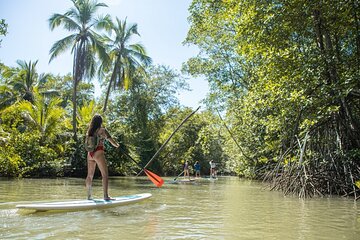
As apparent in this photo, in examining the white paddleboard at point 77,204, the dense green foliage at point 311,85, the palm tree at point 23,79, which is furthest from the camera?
the palm tree at point 23,79

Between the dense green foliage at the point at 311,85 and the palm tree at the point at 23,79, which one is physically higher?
the palm tree at the point at 23,79

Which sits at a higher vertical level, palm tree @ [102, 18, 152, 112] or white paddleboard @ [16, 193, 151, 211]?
Result: palm tree @ [102, 18, 152, 112]

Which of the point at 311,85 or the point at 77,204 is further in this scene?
the point at 311,85

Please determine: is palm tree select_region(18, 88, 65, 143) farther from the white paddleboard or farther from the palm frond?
the white paddleboard

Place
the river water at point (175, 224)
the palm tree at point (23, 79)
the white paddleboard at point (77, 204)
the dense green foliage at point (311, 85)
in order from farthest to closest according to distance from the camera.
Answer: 1. the palm tree at point (23, 79)
2. the dense green foliage at point (311, 85)
3. the white paddleboard at point (77, 204)
4. the river water at point (175, 224)

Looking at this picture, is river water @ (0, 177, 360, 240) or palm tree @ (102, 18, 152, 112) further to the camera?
palm tree @ (102, 18, 152, 112)

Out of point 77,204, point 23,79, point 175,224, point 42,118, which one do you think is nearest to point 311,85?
point 175,224

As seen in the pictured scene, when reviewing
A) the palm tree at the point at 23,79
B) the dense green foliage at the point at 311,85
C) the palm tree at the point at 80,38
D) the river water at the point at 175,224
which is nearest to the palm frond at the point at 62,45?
the palm tree at the point at 80,38

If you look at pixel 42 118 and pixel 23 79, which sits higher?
pixel 23 79

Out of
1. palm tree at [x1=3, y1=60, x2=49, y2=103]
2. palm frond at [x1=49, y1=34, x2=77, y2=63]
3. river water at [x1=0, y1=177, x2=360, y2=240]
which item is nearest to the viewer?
river water at [x1=0, y1=177, x2=360, y2=240]

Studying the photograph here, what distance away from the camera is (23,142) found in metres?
18.7

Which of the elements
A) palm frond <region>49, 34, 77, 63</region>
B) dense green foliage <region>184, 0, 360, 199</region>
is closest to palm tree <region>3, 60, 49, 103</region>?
palm frond <region>49, 34, 77, 63</region>

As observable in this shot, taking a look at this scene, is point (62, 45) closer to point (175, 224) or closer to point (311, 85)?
point (311, 85)

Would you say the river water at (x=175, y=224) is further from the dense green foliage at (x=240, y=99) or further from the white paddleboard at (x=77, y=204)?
the dense green foliage at (x=240, y=99)
